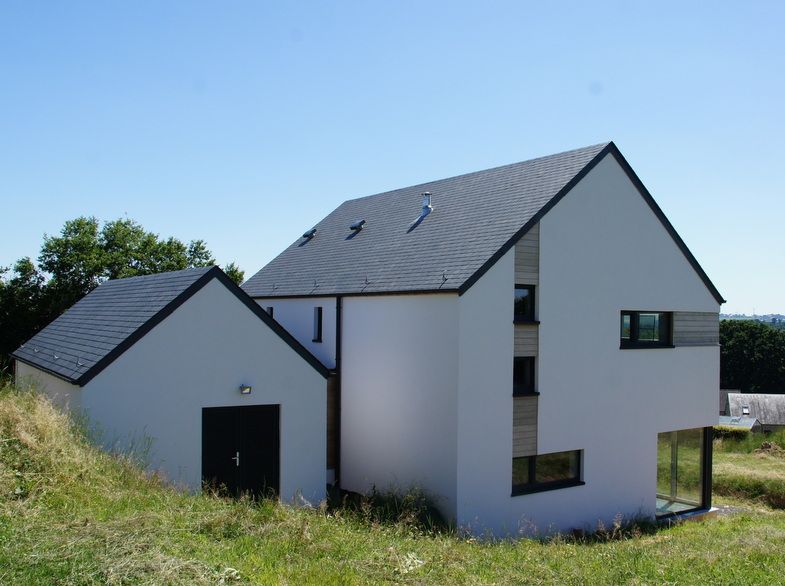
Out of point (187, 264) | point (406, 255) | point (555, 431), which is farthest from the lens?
point (187, 264)

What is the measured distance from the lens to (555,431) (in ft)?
50.2

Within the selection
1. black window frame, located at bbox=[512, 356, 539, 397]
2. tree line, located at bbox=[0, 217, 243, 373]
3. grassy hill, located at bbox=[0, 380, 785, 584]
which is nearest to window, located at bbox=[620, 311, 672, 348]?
black window frame, located at bbox=[512, 356, 539, 397]

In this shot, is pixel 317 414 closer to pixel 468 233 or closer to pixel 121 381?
pixel 121 381

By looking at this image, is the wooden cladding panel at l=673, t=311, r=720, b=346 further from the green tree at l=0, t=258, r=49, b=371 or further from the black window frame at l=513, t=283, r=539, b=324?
the green tree at l=0, t=258, r=49, b=371

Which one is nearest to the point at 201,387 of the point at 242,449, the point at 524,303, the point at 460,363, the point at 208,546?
the point at 242,449

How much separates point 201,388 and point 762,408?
50.9m

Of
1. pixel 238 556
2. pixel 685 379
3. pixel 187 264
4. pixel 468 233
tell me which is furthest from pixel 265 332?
pixel 187 264

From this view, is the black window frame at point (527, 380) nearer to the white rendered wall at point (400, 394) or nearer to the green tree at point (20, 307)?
the white rendered wall at point (400, 394)

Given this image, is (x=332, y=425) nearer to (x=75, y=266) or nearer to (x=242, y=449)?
(x=242, y=449)

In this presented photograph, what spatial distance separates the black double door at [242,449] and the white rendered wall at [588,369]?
12.8 feet

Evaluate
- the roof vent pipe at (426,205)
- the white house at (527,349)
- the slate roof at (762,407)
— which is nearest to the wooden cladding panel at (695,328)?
the white house at (527,349)

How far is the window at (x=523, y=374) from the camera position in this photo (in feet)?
49.5

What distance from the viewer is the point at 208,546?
7422 mm

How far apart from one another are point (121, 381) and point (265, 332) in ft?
9.45
